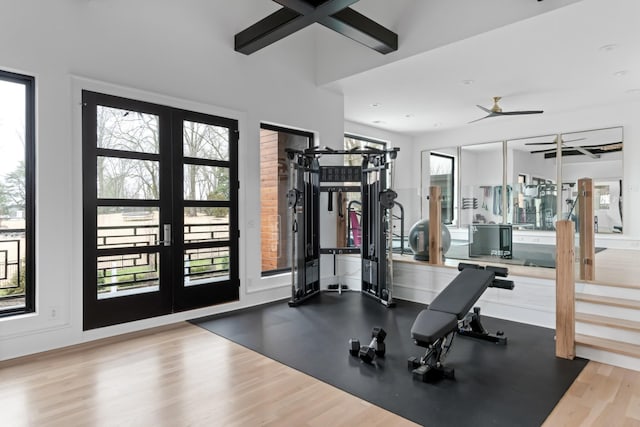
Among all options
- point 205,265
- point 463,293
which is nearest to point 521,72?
point 463,293

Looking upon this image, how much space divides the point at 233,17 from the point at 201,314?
12.5 feet

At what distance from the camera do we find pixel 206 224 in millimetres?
4719

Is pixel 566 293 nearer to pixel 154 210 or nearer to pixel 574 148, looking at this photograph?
pixel 154 210

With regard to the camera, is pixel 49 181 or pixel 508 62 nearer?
pixel 49 181

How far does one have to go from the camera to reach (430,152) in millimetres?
9844

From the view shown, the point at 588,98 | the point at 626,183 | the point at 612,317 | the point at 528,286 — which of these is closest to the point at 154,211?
the point at 528,286

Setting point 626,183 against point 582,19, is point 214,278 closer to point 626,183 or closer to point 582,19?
point 582,19

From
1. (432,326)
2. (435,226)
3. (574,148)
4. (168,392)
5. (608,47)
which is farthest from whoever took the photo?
(574,148)

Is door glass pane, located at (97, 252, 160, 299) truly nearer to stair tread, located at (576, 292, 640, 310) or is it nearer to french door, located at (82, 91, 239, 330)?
french door, located at (82, 91, 239, 330)

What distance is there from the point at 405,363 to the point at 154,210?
121 inches

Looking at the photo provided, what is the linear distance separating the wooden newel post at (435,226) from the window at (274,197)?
82.0 inches

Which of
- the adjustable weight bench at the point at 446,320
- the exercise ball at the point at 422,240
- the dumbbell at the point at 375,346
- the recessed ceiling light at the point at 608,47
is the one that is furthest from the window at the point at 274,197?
the recessed ceiling light at the point at 608,47

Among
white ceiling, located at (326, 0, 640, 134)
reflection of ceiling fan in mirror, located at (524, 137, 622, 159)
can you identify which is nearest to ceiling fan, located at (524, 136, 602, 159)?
reflection of ceiling fan in mirror, located at (524, 137, 622, 159)

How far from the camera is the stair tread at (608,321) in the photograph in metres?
3.39
